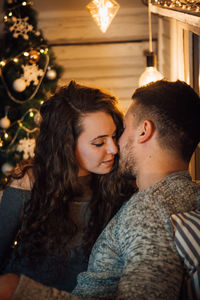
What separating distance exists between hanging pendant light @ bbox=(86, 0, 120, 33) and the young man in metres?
1.90

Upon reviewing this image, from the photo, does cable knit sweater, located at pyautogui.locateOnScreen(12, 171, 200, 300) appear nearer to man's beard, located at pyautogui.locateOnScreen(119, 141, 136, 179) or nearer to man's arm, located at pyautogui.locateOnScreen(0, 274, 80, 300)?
man's arm, located at pyautogui.locateOnScreen(0, 274, 80, 300)

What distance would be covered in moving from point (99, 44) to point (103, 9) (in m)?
1.44

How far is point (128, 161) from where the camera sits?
156cm

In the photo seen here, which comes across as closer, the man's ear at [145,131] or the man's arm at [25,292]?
the man's arm at [25,292]

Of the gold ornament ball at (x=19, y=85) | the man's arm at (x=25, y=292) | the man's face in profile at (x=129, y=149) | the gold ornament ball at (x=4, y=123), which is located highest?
the man's face in profile at (x=129, y=149)

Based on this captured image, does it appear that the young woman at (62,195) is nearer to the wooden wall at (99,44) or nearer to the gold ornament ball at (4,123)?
the gold ornament ball at (4,123)

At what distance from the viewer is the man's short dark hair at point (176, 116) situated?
1427 mm

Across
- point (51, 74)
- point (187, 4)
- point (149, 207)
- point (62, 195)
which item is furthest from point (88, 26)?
point (149, 207)

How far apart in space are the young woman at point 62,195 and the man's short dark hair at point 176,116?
44 cm

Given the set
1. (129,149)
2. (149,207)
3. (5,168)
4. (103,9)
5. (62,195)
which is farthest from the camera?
(5,168)

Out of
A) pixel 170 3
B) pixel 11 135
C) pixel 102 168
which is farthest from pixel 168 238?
pixel 11 135

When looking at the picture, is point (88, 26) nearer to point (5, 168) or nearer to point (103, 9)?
point (103, 9)

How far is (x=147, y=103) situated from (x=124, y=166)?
0.95 ft

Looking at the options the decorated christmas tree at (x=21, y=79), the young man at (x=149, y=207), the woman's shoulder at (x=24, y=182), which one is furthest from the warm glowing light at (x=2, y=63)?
the young man at (x=149, y=207)
